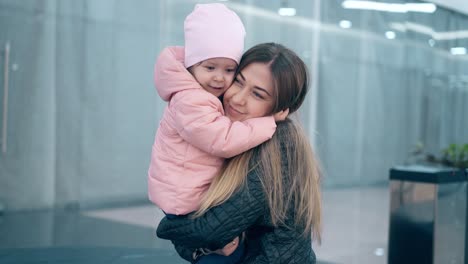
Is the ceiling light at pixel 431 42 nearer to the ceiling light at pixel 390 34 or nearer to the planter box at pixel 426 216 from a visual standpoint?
the ceiling light at pixel 390 34

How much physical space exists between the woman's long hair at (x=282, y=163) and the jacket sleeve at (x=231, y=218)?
18 mm

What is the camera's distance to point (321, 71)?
10625 mm

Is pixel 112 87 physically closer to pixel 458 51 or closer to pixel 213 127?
pixel 213 127

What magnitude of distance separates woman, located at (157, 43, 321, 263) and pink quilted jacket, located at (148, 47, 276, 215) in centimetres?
5

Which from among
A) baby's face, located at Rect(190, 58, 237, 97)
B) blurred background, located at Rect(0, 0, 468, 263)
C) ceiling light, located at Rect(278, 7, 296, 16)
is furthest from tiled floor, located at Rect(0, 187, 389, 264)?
ceiling light, located at Rect(278, 7, 296, 16)

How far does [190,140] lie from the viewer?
1.66m

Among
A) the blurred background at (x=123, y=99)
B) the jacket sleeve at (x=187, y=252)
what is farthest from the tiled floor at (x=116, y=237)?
the jacket sleeve at (x=187, y=252)

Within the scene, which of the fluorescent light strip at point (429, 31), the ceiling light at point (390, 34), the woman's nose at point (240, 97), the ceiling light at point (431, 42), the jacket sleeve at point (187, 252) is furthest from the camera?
the ceiling light at point (431, 42)

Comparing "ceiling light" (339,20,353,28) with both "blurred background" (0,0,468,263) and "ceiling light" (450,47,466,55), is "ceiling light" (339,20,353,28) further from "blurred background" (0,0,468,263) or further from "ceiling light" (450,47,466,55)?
"ceiling light" (450,47,466,55)

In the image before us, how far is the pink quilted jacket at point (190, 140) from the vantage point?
63.9 inches

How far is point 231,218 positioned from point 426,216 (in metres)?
3.15

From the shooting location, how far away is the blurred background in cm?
701

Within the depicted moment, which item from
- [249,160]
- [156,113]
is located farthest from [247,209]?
[156,113]

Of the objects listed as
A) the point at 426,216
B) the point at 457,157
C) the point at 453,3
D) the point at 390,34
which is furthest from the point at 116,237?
the point at 453,3
